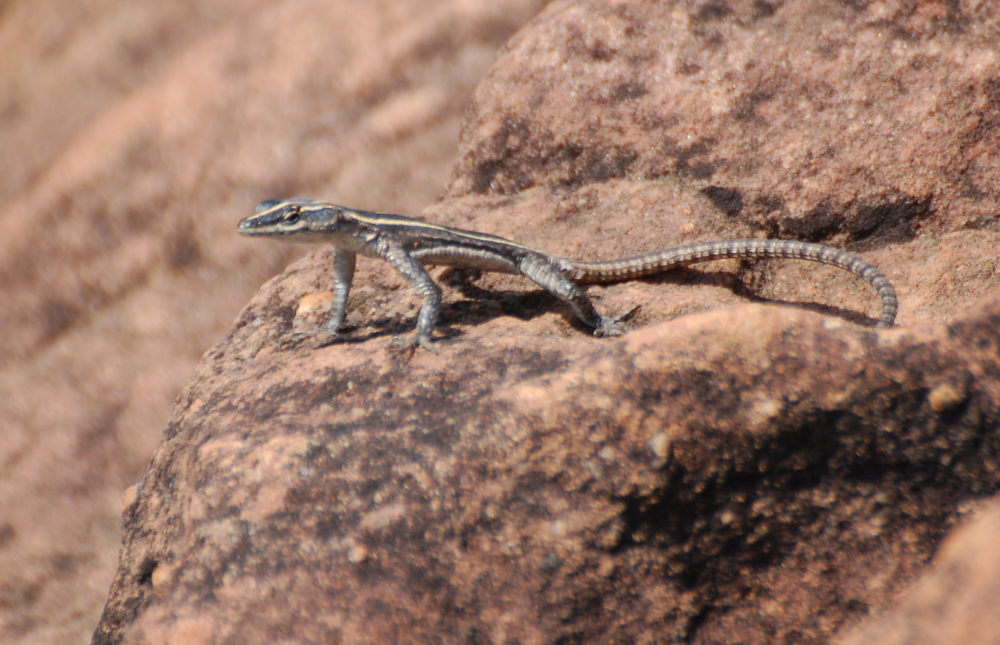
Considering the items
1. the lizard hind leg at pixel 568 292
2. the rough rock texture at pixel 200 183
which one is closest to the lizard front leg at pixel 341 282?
the lizard hind leg at pixel 568 292

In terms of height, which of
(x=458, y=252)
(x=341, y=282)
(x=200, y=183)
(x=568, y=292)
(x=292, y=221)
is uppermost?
(x=200, y=183)

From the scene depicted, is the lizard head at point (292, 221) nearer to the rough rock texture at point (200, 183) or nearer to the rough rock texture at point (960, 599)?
the rough rock texture at point (960, 599)

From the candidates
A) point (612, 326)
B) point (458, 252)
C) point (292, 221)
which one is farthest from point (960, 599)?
point (292, 221)

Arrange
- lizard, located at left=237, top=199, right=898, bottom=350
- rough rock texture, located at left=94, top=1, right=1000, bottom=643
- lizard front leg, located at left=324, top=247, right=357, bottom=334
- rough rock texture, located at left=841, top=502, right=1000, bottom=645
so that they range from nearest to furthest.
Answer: rough rock texture, located at left=841, top=502, right=1000, bottom=645
rough rock texture, located at left=94, top=1, right=1000, bottom=643
lizard, located at left=237, top=199, right=898, bottom=350
lizard front leg, located at left=324, top=247, right=357, bottom=334

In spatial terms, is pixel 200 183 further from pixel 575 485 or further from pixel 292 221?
pixel 575 485

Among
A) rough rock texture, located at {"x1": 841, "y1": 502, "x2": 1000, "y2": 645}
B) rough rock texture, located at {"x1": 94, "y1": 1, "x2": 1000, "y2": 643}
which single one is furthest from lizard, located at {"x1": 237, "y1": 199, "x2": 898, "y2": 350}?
rough rock texture, located at {"x1": 841, "y1": 502, "x2": 1000, "y2": 645}

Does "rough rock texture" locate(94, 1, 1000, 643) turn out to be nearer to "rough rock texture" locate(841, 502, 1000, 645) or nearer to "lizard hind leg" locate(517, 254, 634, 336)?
"rough rock texture" locate(841, 502, 1000, 645)

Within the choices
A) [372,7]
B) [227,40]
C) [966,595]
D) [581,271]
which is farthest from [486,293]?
[227,40]

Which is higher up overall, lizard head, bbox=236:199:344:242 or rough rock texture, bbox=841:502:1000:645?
lizard head, bbox=236:199:344:242
